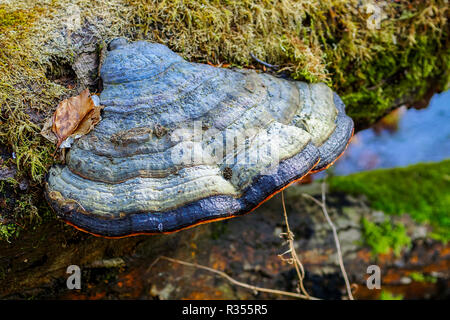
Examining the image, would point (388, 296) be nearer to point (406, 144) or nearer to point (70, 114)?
point (70, 114)

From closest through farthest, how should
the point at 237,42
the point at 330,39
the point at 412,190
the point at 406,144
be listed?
the point at 237,42 → the point at 330,39 → the point at 412,190 → the point at 406,144

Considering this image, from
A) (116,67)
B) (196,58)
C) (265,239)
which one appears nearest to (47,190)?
(116,67)

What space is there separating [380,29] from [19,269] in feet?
10.9

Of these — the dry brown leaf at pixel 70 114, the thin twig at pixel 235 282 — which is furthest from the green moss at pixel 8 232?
the thin twig at pixel 235 282

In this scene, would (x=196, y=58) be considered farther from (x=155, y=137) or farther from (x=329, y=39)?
(x=329, y=39)

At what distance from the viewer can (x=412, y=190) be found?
3994mm

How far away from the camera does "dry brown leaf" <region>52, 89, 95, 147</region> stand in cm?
204

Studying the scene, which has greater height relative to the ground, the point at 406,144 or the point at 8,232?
the point at 8,232

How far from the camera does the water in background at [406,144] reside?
891cm

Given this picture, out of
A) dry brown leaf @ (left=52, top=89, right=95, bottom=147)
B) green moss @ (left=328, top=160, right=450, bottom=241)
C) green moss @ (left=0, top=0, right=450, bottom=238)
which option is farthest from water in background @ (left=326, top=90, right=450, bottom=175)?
dry brown leaf @ (left=52, top=89, right=95, bottom=147)

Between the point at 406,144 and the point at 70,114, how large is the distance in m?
9.18

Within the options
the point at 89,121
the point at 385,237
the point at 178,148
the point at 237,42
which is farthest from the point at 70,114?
the point at 385,237

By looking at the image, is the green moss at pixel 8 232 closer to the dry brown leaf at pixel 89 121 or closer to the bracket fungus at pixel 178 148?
the bracket fungus at pixel 178 148

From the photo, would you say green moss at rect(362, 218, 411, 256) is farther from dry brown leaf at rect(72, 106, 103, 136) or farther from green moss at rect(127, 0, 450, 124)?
dry brown leaf at rect(72, 106, 103, 136)
